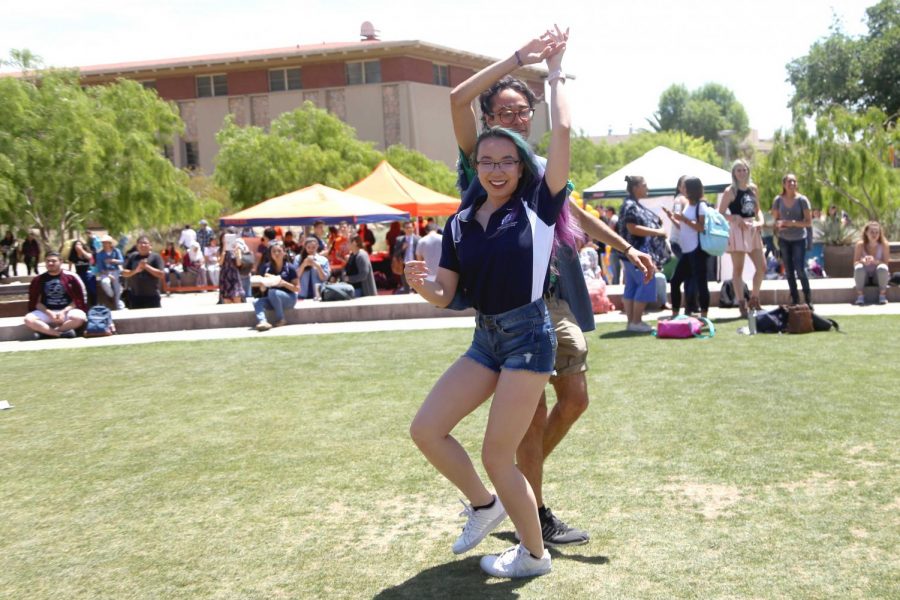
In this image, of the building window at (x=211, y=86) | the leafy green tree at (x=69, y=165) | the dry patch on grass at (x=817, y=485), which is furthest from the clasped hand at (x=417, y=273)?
the building window at (x=211, y=86)

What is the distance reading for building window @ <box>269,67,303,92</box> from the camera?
222ft

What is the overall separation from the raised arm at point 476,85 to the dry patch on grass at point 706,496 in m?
2.03

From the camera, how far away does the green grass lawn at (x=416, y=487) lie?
4223 millimetres

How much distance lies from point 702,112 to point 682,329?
125366 mm

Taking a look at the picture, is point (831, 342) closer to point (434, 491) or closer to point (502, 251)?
point (434, 491)

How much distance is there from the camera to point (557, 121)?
401 centimetres

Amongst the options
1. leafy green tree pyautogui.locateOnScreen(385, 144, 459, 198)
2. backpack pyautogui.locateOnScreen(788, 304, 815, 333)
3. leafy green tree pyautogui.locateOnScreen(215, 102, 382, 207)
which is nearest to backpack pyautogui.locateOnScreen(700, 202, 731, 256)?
backpack pyautogui.locateOnScreen(788, 304, 815, 333)

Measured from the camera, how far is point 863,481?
531 cm

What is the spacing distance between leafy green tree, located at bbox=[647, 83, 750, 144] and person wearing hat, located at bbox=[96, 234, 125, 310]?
4572 inches

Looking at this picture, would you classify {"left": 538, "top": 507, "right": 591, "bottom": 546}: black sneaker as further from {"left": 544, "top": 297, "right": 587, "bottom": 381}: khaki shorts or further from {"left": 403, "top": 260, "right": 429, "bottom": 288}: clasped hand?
{"left": 403, "top": 260, "right": 429, "bottom": 288}: clasped hand

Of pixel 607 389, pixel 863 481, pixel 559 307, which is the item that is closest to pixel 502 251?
pixel 559 307

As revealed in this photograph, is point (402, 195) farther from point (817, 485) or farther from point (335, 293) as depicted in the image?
point (817, 485)

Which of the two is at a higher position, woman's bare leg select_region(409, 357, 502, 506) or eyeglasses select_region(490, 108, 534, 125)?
eyeglasses select_region(490, 108, 534, 125)

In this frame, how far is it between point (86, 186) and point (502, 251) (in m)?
28.9
